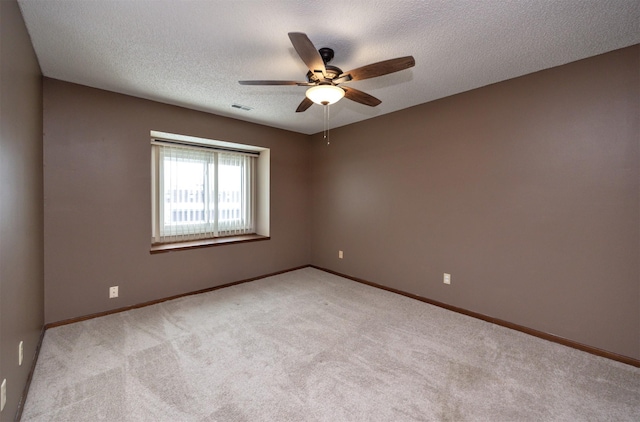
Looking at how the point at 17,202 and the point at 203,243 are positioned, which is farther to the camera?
the point at 203,243

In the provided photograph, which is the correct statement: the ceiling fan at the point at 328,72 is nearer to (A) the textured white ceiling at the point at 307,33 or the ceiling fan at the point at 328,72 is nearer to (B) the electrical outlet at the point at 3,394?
(A) the textured white ceiling at the point at 307,33

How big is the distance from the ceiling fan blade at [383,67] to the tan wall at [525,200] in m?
1.63

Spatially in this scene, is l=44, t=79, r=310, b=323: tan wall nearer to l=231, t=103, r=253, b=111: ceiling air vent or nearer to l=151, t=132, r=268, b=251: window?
l=151, t=132, r=268, b=251: window

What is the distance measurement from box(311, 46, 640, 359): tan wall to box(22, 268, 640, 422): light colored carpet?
40 centimetres

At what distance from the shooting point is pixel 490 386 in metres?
1.88

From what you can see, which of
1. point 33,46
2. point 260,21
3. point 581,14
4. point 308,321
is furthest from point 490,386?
point 33,46

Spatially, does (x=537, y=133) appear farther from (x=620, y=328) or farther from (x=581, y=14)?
(x=620, y=328)

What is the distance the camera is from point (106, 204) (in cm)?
294

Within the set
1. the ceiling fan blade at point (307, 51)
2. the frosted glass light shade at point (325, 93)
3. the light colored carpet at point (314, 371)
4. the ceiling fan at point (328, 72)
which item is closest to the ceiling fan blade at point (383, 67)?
the ceiling fan at point (328, 72)

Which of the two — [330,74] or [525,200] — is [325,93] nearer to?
[330,74]

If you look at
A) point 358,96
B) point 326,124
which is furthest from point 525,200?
point 326,124

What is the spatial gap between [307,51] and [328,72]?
0.36 m

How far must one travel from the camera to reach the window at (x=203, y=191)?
3.60 metres

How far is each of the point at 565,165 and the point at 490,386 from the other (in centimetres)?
197
